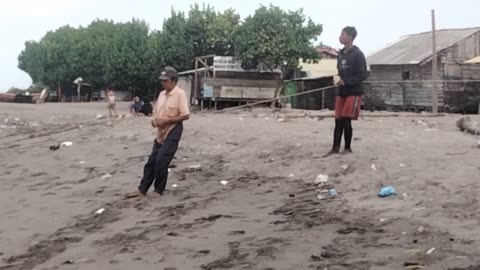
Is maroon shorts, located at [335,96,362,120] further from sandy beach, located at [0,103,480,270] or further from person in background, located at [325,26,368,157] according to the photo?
sandy beach, located at [0,103,480,270]

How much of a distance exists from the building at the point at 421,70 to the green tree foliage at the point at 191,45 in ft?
14.0

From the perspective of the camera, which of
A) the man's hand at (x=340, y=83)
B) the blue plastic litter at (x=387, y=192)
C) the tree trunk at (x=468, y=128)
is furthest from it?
the tree trunk at (x=468, y=128)

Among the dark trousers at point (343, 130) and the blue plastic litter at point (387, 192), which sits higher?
the dark trousers at point (343, 130)

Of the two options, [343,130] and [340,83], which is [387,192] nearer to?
[340,83]

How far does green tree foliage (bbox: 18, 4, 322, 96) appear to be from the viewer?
3095 centimetres

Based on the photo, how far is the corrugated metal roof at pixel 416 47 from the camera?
3294 centimetres

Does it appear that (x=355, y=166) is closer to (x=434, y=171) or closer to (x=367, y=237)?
(x=434, y=171)

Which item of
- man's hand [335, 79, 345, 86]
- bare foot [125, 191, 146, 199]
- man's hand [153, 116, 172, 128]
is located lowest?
bare foot [125, 191, 146, 199]

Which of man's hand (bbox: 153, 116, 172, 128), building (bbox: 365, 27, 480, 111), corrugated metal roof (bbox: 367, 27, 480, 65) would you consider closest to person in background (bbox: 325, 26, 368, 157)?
man's hand (bbox: 153, 116, 172, 128)

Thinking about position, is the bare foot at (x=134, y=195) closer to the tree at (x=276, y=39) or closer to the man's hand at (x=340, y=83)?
the man's hand at (x=340, y=83)

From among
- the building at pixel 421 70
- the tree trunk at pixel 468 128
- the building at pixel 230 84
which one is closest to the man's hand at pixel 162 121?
the tree trunk at pixel 468 128

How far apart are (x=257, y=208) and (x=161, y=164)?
1.60 metres

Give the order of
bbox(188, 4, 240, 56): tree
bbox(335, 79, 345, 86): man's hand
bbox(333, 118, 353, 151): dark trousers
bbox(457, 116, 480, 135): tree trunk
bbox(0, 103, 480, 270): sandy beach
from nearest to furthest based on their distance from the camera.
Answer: bbox(0, 103, 480, 270): sandy beach < bbox(335, 79, 345, 86): man's hand < bbox(333, 118, 353, 151): dark trousers < bbox(457, 116, 480, 135): tree trunk < bbox(188, 4, 240, 56): tree

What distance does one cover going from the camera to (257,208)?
7000mm
